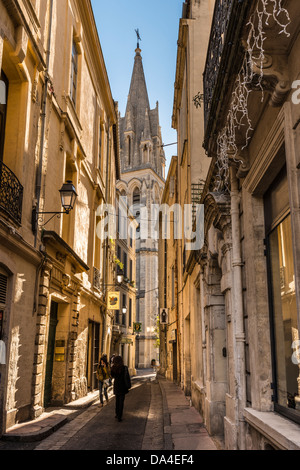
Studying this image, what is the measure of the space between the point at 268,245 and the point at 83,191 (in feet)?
35.9

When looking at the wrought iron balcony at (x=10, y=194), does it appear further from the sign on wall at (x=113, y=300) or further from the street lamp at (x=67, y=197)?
the sign on wall at (x=113, y=300)

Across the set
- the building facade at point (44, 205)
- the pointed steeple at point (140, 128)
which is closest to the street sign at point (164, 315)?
the building facade at point (44, 205)

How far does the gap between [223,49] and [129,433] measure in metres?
6.91

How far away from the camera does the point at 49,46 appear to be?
1052 centimetres

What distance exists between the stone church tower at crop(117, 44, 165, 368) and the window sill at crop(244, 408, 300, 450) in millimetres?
50713

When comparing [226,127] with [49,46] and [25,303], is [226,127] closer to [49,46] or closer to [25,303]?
[25,303]

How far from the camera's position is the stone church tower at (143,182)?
5857cm

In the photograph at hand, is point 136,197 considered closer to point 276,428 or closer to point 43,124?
point 43,124

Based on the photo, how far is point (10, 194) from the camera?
781 centimetres

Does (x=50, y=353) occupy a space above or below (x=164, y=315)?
below

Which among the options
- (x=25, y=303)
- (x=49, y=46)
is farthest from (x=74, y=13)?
(x=25, y=303)

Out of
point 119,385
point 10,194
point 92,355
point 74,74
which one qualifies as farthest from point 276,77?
point 92,355

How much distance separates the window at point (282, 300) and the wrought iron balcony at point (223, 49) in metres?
1.29
